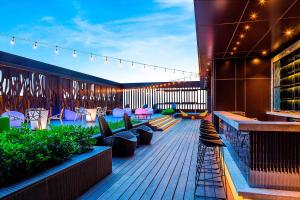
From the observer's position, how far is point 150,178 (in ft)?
11.8

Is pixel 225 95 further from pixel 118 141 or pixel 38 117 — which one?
pixel 38 117

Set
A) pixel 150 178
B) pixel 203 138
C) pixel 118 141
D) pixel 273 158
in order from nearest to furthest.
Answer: pixel 273 158, pixel 203 138, pixel 150 178, pixel 118 141

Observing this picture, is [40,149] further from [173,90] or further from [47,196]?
[173,90]

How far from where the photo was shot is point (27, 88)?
11.1 metres

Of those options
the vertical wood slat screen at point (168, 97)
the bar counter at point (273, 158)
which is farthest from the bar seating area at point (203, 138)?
the vertical wood slat screen at point (168, 97)

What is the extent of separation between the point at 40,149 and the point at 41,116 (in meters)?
5.26

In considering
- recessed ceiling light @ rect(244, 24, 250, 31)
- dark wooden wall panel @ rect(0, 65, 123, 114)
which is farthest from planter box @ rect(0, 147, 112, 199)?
dark wooden wall panel @ rect(0, 65, 123, 114)

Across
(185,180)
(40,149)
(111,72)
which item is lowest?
(185,180)

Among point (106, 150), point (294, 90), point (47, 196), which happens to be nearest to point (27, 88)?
point (106, 150)

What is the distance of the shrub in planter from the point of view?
2.25 m

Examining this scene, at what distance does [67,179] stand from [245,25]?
495 centimetres

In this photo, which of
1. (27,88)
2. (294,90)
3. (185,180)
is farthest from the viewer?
(27,88)

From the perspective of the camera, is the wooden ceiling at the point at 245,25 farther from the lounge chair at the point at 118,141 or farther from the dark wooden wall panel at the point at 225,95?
the lounge chair at the point at 118,141

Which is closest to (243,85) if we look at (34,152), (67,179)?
(67,179)
